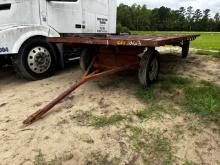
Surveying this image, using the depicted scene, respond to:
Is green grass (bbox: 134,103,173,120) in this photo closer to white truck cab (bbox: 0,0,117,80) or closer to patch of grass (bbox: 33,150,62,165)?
patch of grass (bbox: 33,150,62,165)

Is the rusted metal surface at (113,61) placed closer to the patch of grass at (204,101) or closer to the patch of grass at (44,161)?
the patch of grass at (204,101)

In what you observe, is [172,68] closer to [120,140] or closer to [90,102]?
[90,102]

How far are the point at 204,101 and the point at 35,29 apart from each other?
3.91 meters

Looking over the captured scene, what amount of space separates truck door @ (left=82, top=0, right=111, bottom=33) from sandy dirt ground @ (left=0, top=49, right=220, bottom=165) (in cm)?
212

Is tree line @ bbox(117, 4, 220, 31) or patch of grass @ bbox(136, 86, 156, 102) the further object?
tree line @ bbox(117, 4, 220, 31)

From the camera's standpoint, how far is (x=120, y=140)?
146 inches

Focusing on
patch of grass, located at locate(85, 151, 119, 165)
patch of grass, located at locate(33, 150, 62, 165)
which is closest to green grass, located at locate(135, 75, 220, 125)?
patch of grass, located at locate(85, 151, 119, 165)

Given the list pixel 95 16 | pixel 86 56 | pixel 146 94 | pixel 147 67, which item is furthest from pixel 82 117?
pixel 95 16

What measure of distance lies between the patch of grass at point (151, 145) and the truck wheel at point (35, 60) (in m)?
3.16

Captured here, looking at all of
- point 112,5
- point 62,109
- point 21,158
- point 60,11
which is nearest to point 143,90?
point 62,109

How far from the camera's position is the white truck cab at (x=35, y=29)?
20.3 feet

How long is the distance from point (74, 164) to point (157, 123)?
1.36m

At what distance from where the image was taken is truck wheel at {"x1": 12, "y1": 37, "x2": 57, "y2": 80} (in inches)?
245

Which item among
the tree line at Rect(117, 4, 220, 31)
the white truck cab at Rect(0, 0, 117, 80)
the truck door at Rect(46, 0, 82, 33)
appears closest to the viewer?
the white truck cab at Rect(0, 0, 117, 80)
